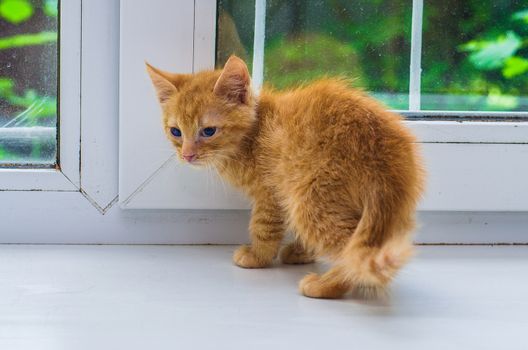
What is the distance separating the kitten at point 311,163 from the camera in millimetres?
994

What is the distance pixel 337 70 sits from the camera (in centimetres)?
136

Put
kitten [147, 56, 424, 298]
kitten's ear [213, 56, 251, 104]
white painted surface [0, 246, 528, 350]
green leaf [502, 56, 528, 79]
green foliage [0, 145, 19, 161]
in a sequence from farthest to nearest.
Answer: green leaf [502, 56, 528, 79], green foliage [0, 145, 19, 161], kitten's ear [213, 56, 251, 104], kitten [147, 56, 424, 298], white painted surface [0, 246, 528, 350]

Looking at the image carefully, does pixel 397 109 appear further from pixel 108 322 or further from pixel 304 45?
pixel 108 322

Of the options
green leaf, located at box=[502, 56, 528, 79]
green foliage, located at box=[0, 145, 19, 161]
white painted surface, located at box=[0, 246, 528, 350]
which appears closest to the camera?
white painted surface, located at box=[0, 246, 528, 350]

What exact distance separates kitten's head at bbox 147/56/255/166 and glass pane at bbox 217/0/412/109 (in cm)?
13

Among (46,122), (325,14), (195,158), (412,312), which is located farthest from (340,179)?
(46,122)

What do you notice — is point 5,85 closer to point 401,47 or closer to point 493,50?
point 401,47

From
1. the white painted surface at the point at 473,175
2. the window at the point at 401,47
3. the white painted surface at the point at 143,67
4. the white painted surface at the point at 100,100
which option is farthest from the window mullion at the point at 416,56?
the white painted surface at the point at 100,100

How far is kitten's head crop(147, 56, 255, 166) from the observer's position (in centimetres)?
122

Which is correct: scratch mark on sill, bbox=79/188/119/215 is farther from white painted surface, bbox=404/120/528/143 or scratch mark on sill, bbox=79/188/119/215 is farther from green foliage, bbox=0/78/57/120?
white painted surface, bbox=404/120/528/143

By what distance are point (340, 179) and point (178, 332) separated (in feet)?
1.12

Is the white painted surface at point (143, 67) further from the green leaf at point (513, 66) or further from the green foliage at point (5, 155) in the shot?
the green leaf at point (513, 66)

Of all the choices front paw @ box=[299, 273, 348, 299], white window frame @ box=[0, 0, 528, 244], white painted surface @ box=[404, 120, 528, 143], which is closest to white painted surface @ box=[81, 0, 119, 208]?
white window frame @ box=[0, 0, 528, 244]

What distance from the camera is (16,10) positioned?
1249 mm
